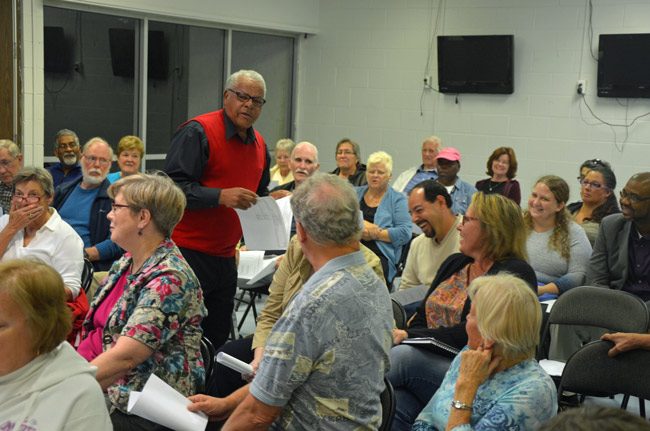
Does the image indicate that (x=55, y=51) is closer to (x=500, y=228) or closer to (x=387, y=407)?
(x=500, y=228)

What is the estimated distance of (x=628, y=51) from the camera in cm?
721

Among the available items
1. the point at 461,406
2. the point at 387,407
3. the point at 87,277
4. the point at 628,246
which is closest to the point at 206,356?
the point at 387,407

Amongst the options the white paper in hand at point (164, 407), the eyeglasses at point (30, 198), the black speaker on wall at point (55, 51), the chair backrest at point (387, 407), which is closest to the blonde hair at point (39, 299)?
the white paper in hand at point (164, 407)

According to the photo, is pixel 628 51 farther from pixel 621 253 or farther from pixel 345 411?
pixel 345 411

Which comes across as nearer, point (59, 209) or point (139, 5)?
point (59, 209)

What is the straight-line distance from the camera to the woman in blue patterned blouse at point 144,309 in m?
2.38

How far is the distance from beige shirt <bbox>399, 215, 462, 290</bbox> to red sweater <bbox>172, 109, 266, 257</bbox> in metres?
0.91

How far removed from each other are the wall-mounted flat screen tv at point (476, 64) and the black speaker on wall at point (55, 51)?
12.2 ft

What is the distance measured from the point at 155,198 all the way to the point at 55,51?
4.75 meters

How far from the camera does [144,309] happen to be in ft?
7.89

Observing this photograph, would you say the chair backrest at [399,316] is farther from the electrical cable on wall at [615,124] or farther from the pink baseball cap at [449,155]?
the electrical cable on wall at [615,124]

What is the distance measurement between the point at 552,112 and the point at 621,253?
12.6ft

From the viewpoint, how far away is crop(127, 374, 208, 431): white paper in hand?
87.8 inches

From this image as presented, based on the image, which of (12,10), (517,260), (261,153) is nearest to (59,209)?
(261,153)
